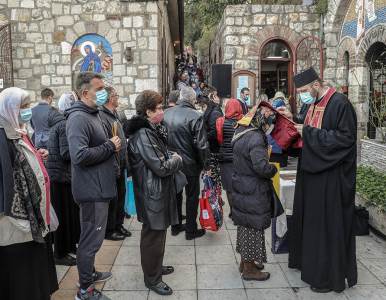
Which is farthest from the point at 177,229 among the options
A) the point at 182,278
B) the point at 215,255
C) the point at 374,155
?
the point at 374,155

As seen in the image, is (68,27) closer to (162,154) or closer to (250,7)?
(250,7)

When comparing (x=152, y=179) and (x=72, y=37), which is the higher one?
(x=72, y=37)

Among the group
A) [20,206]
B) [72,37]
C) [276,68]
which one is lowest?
[20,206]

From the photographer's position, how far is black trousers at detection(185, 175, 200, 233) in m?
5.16

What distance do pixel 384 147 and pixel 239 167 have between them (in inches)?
A: 141

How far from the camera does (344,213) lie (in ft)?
12.2

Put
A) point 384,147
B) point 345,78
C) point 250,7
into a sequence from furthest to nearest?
point 250,7
point 345,78
point 384,147

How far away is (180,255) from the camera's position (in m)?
4.64

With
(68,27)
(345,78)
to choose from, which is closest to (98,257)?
(68,27)

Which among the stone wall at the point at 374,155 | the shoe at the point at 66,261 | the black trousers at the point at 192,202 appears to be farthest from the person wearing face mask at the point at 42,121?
the stone wall at the point at 374,155

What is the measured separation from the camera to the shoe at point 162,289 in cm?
367

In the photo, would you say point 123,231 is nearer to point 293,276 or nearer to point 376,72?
point 293,276

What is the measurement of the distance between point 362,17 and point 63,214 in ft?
29.7

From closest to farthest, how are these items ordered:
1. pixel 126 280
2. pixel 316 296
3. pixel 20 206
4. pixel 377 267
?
pixel 20 206 → pixel 316 296 → pixel 126 280 → pixel 377 267
